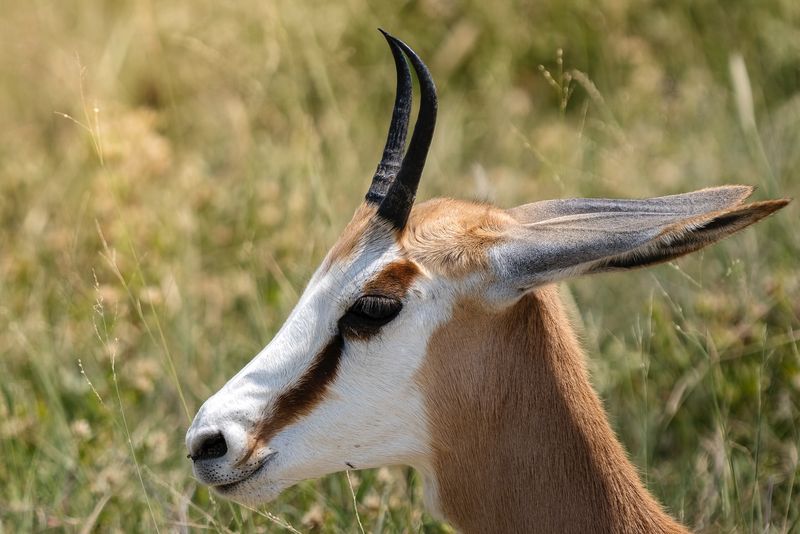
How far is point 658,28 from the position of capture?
7859 mm

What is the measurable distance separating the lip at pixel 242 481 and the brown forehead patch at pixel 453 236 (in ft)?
2.17

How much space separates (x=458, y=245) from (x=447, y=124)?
430 centimetres

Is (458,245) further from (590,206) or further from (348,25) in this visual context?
(348,25)

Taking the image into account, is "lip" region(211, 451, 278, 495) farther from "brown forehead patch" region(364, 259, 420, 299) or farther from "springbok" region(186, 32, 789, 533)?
"brown forehead patch" region(364, 259, 420, 299)

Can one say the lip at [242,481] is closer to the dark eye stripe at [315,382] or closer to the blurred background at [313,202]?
the dark eye stripe at [315,382]

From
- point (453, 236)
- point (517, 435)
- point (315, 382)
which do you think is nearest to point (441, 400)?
point (517, 435)

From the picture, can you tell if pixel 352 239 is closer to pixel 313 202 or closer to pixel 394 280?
pixel 394 280

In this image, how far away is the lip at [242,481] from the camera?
3.18 m

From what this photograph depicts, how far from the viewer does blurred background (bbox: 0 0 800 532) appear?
14.1ft

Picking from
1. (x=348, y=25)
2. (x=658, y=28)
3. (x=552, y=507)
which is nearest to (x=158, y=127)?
(x=348, y=25)

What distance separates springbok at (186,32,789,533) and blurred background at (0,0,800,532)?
62 cm

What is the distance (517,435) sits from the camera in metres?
3.21

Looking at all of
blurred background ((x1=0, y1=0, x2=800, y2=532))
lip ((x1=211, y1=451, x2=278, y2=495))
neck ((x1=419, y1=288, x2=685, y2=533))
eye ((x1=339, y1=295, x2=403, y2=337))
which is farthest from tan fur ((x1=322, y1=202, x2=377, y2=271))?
blurred background ((x1=0, y1=0, x2=800, y2=532))

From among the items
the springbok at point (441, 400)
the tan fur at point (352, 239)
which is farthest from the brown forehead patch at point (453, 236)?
the tan fur at point (352, 239)
